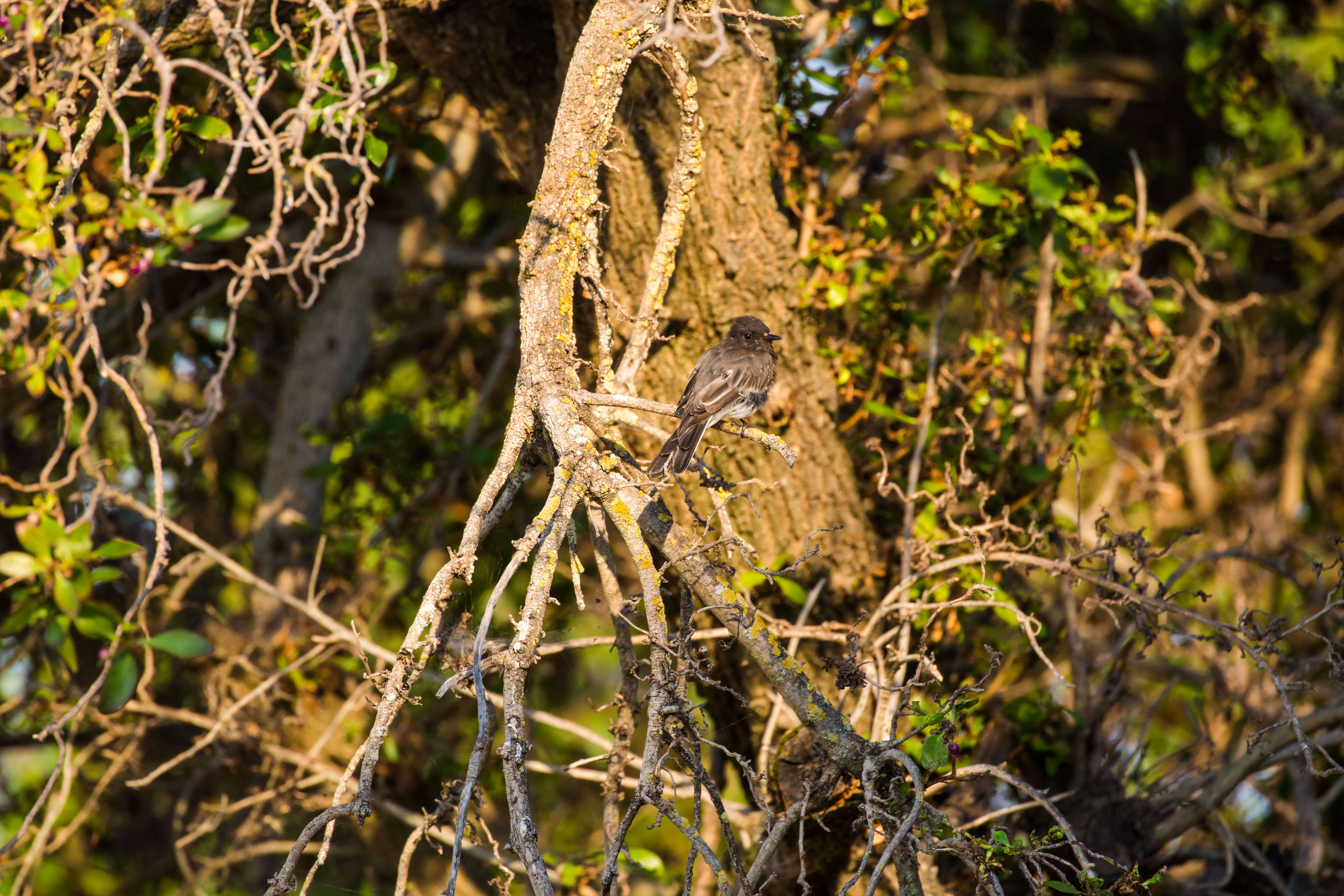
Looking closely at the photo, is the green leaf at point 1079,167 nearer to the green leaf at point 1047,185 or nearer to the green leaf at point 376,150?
the green leaf at point 1047,185

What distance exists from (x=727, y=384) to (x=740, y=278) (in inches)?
17.2

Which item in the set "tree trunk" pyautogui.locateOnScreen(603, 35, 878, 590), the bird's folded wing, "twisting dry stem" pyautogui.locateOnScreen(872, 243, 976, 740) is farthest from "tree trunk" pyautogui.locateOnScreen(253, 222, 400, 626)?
"twisting dry stem" pyautogui.locateOnScreen(872, 243, 976, 740)

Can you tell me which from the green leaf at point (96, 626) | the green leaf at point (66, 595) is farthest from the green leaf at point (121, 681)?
the green leaf at point (66, 595)

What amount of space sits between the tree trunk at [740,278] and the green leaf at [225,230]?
3.99 feet

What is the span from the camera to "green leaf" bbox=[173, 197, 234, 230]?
2947 mm

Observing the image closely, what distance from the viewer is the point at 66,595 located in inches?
132

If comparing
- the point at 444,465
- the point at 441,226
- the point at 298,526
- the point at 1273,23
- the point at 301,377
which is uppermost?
the point at 1273,23

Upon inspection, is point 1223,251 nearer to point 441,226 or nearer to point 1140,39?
point 1140,39

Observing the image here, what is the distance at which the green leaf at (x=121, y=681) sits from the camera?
3.52m

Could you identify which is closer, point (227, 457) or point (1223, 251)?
point (227, 457)

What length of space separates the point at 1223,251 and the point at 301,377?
5.62 meters

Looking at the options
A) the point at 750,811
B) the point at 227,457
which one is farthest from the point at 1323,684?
the point at 227,457

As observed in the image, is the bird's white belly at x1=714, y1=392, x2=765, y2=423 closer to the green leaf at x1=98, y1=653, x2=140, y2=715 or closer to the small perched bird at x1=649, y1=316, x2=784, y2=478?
the small perched bird at x1=649, y1=316, x2=784, y2=478

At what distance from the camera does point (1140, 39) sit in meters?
6.56
